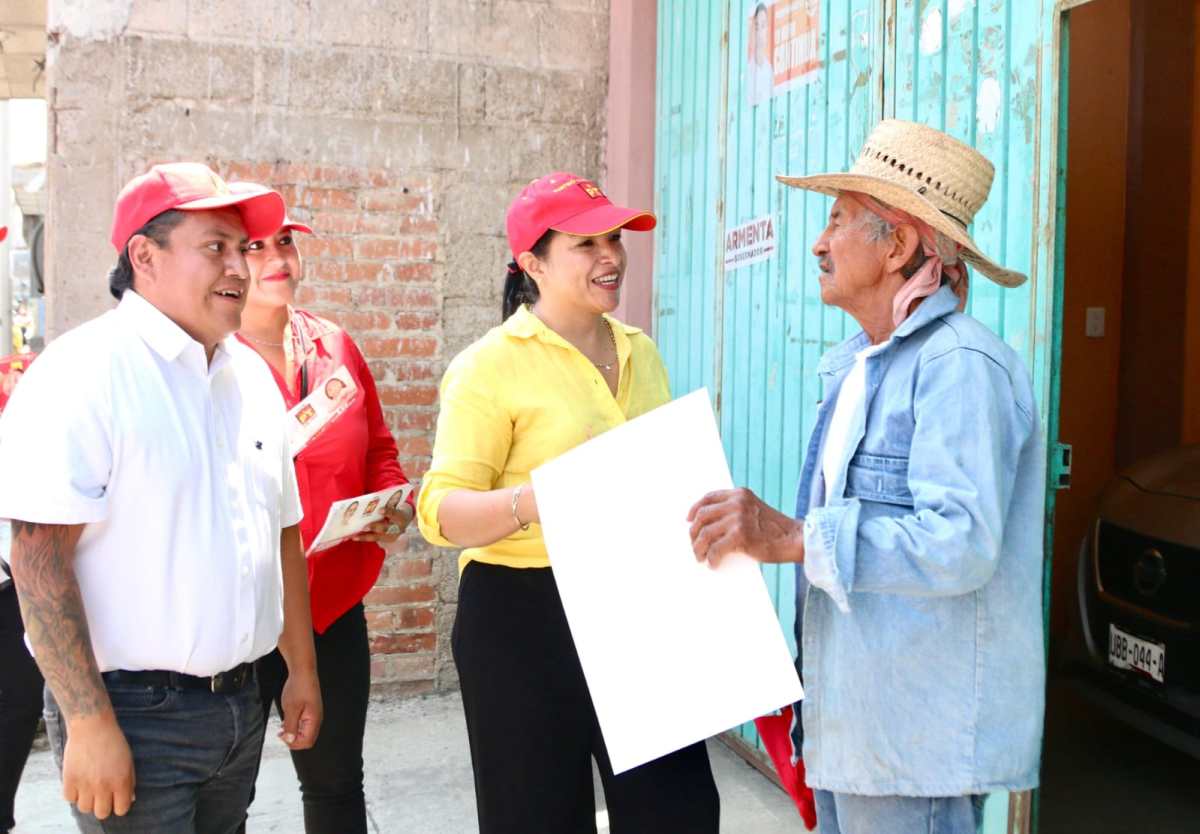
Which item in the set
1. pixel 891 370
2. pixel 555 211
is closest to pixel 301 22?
pixel 555 211

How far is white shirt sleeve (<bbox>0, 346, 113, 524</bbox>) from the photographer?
1.89 m

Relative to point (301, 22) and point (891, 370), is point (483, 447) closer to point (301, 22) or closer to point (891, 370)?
point (891, 370)

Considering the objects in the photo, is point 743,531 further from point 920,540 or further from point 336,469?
point 336,469

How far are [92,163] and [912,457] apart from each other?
435cm

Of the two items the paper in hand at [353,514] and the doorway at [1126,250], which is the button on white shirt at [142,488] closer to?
the paper in hand at [353,514]

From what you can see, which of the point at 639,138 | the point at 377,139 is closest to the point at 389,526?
the point at 377,139

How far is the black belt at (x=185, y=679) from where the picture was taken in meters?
2.03

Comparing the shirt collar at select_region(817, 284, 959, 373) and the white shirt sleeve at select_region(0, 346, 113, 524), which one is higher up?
the shirt collar at select_region(817, 284, 959, 373)

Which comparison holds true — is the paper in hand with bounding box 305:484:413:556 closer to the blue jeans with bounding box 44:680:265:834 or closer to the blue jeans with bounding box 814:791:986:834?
the blue jeans with bounding box 44:680:265:834

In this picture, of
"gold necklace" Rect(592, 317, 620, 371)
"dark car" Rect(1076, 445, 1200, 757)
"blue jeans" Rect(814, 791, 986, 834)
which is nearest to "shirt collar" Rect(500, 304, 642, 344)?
"gold necklace" Rect(592, 317, 620, 371)

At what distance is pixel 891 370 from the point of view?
75.8 inches

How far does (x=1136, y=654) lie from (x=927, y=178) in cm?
286

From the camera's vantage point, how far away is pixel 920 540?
1.73 metres

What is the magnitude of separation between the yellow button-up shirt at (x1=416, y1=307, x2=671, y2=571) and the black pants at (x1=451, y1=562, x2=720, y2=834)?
96mm
